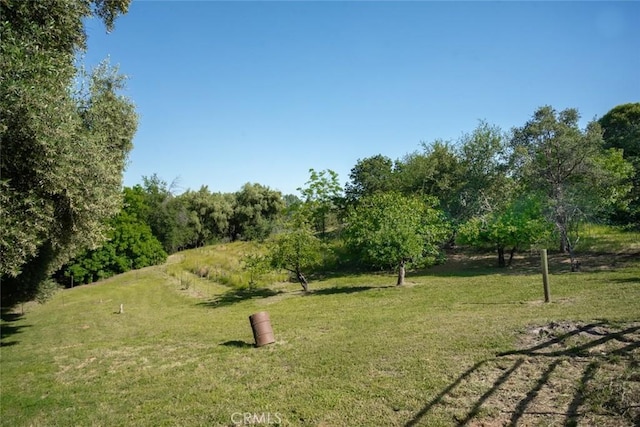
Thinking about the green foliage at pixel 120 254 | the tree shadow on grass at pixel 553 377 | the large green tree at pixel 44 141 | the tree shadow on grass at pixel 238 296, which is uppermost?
the large green tree at pixel 44 141

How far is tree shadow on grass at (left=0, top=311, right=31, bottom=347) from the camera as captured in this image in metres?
13.2

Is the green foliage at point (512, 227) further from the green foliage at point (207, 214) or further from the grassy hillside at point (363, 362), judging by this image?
the green foliage at point (207, 214)

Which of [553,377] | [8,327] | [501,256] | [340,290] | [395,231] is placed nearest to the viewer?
[553,377]

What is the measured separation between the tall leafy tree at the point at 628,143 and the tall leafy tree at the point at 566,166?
739 millimetres

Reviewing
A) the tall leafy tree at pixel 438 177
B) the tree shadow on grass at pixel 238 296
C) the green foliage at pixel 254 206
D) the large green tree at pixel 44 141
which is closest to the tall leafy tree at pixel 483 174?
the tall leafy tree at pixel 438 177

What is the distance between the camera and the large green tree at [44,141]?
6.11m

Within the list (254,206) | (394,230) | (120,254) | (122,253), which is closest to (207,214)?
(254,206)

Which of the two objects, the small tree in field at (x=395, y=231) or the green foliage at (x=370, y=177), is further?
the green foliage at (x=370, y=177)

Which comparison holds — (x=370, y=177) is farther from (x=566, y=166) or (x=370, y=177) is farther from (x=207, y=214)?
(x=207, y=214)

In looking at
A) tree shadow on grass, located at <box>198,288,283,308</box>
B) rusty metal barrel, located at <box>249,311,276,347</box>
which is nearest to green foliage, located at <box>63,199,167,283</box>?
tree shadow on grass, located at <box>198,288,283,308</box>

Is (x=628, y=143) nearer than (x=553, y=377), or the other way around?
(x=553, y=377)

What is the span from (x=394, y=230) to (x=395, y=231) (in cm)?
8

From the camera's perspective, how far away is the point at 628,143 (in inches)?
1000

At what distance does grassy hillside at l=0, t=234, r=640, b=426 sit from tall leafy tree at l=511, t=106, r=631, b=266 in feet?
10.1
